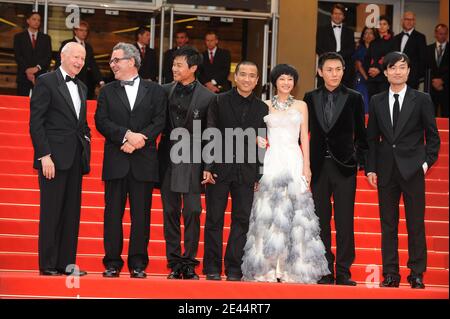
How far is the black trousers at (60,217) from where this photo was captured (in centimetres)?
762

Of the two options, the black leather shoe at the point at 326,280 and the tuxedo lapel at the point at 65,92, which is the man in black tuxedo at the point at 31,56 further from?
the black leather shoe at the point at 326,280

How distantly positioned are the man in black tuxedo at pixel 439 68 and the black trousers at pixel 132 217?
7.01 m

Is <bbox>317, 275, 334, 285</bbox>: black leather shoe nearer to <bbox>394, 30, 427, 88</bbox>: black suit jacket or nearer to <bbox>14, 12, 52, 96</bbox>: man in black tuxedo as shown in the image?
<bbox>394, 30, 427, 88</bbox>: black suit jacket

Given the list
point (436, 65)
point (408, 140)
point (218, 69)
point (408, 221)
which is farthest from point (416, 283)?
point (218, 69)

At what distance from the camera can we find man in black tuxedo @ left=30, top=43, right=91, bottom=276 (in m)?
7.64

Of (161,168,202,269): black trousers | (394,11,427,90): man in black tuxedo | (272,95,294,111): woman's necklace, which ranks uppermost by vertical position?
(394,11,427,90): man in black tuxedo

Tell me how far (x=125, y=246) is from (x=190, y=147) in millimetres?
1630

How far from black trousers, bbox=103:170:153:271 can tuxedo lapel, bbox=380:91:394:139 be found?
1.98m

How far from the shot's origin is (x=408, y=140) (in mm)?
7926

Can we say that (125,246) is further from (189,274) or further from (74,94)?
(74,94)

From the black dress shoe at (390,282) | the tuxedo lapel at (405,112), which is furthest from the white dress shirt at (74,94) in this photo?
the black dress shoe at (390,282)

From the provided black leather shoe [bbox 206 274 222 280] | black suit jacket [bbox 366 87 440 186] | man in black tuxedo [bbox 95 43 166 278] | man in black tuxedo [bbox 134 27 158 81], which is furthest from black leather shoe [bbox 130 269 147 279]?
man in black tuxedo [bbox 134 27 158 81]

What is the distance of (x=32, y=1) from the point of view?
15875 mm

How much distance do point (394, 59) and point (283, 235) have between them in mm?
1683
